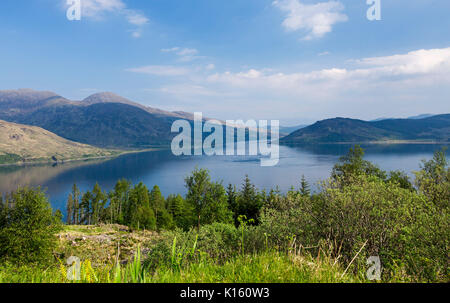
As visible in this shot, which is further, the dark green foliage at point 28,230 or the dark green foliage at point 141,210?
the dark green foliage at point 141,210

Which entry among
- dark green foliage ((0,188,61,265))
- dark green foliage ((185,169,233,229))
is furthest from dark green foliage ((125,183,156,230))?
dark green foliage ((0,188,61,265))

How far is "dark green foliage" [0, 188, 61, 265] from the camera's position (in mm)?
26781

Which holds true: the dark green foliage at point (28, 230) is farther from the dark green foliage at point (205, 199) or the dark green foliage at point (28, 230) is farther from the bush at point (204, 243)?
the dark green foliage at point (205, 199)

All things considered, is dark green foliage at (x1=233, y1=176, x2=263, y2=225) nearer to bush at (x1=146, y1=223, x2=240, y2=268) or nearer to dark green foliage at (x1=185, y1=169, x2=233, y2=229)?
dark green foliage at (x1=185, y1=169, x2=233, y2=229)

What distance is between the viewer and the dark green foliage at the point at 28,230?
87.9ft

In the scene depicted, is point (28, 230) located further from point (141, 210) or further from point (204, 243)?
point (141, 210)

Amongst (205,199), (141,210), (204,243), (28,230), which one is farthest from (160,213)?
(204,243)

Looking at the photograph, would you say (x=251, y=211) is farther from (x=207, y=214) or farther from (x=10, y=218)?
(x=10, y=218)

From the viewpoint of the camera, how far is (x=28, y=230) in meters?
28.5

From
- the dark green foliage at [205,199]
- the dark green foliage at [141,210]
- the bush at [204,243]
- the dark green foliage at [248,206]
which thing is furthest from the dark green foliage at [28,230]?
the dark green foliage at [248,206]
